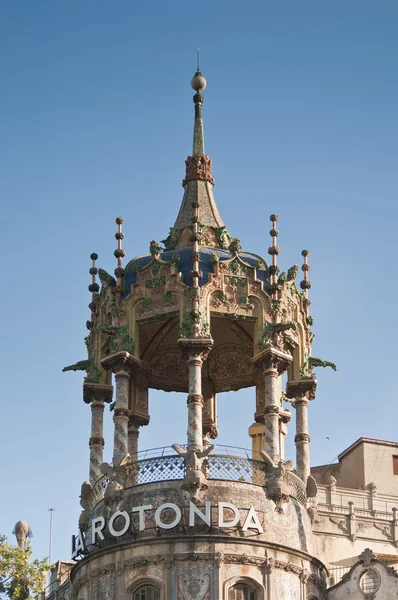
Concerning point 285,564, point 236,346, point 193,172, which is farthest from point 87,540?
point 193,172

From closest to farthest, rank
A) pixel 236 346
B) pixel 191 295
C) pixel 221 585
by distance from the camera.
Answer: pixel 221 585
pixel 191 295
pixel 236 346

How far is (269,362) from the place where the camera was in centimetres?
6088

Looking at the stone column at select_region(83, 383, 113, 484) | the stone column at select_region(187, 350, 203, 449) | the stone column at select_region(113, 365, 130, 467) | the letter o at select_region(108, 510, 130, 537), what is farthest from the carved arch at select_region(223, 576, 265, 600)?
the stone column at select_region(83, 383, 113, 484)

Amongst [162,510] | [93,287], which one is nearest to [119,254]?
[93,287]

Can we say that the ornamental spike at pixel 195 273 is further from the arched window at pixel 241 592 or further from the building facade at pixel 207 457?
the arched window at pixel 241 592

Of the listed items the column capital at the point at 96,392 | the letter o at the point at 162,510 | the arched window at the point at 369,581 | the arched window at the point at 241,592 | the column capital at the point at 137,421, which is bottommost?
the arched window at the point at 241,592

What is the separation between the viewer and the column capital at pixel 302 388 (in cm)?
6350

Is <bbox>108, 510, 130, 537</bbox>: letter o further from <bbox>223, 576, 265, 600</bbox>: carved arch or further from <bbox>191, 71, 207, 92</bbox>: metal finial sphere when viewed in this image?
<bbox>191, 71, 207, 92</bbox>: metal finial sphere

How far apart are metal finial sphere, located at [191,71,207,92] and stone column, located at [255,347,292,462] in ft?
43.0

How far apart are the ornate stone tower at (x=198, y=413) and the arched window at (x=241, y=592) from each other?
45 millimetres

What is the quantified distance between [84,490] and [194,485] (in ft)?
19.3

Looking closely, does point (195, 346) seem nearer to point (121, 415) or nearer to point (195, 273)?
point (195, 273)

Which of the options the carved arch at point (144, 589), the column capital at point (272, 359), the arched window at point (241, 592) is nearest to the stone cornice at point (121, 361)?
the column capital at point (272, 359)

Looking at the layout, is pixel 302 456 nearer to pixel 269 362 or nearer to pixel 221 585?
pixel 269 362
